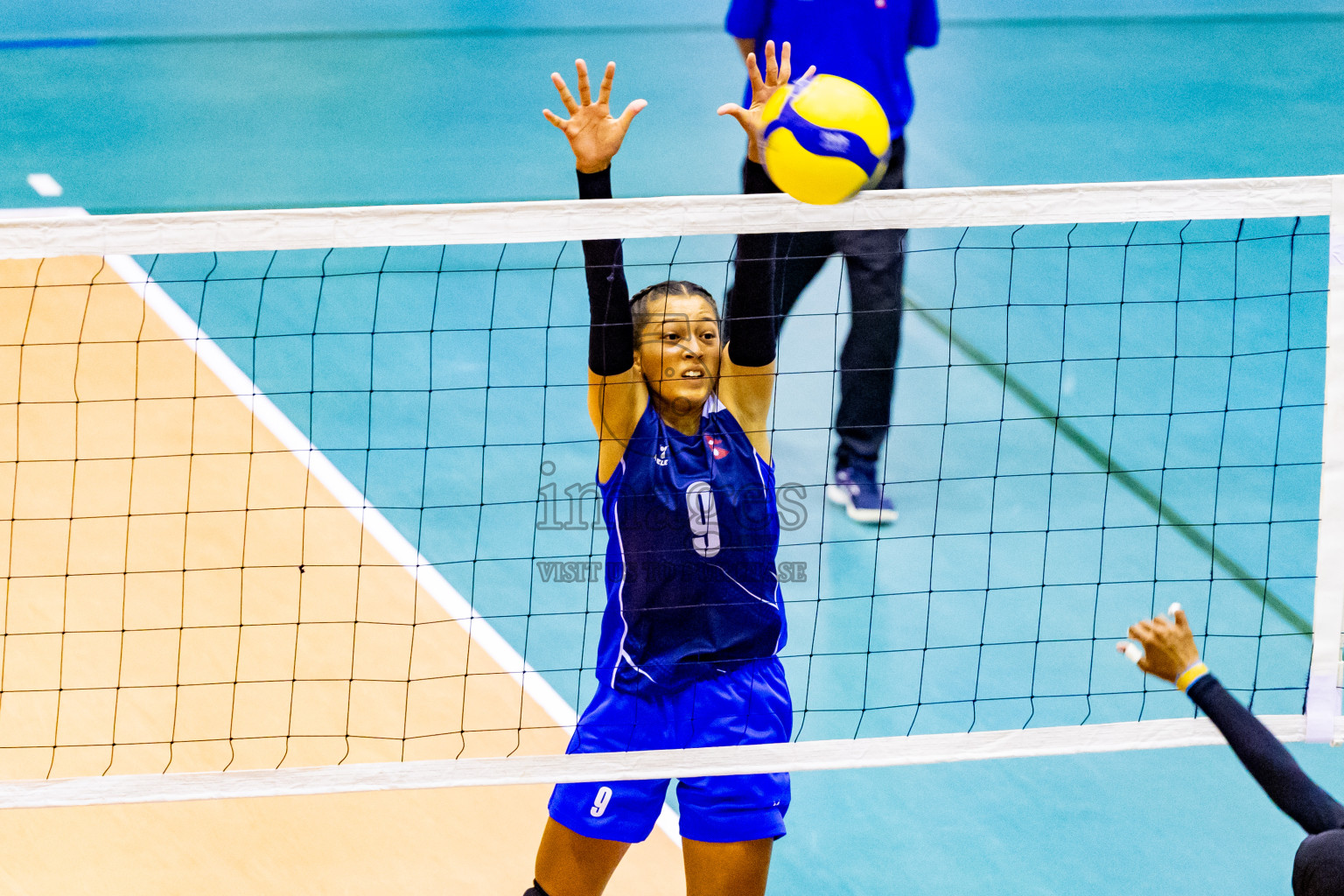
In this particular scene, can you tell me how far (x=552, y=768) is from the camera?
3041 millimetres

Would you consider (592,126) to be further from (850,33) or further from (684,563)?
(850,33)

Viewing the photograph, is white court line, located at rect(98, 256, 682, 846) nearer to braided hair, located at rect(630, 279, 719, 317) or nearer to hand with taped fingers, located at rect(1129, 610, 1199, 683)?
braided hair, located at rect(630, 279, 719, 317)

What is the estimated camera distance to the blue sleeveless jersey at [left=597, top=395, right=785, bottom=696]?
10.3ft

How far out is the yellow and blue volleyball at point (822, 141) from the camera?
2836 millimetres

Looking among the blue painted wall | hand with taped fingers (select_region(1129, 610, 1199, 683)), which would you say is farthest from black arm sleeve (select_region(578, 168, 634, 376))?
the blue painted wall

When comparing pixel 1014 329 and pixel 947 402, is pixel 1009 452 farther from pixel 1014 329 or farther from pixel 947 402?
pixel 1014 329

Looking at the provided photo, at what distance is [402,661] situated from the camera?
429 centimetres

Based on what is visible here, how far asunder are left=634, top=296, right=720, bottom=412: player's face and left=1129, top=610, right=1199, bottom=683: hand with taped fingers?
1.14 metres

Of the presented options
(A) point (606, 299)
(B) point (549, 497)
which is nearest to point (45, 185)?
(B) point (549, 497)

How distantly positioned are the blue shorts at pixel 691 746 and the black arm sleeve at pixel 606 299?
2.61 feet

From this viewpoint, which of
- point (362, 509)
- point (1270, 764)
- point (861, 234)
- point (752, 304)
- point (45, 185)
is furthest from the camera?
point (45, 185)

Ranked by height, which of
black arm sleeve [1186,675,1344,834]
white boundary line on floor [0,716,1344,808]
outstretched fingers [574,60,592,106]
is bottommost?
white boundary line on floor [0,716,1344,808]

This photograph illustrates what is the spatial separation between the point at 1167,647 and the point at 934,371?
3.16 metres

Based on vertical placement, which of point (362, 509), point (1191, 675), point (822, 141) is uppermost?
point (822, 141)
